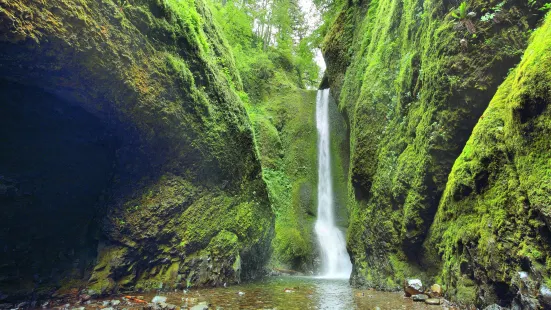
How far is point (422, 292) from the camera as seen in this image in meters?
6.33

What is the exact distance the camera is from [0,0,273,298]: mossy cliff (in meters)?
5.48

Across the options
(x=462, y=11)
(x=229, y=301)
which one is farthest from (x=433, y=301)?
(x=462, y=11)

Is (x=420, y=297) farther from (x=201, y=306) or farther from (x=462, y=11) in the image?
(x=462, y=11)

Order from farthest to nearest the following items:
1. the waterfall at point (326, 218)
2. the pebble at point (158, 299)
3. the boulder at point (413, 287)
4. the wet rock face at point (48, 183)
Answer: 1. the waterfall at point (326, 218)
2. the boulder at point (413, 287)
3. the wet rock face at point (48, 183)
4. the pebble at point (158, 299)

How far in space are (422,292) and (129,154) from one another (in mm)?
7219

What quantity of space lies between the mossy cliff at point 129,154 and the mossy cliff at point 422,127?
12.9ft

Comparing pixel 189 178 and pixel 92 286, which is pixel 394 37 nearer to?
pixel 189 178

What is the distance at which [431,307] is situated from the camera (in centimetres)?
530

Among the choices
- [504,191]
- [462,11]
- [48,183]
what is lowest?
[48,183]

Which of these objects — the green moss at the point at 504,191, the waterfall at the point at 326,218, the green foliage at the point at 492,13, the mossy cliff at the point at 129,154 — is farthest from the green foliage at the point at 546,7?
the waterfall at the point at 326,218

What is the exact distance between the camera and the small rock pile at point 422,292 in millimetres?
5636

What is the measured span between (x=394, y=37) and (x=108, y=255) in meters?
9.78

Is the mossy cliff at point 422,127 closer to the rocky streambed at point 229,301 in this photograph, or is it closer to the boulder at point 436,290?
the boulder at point 436,290

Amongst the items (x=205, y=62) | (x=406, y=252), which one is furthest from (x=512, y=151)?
(x=205, y=62)
